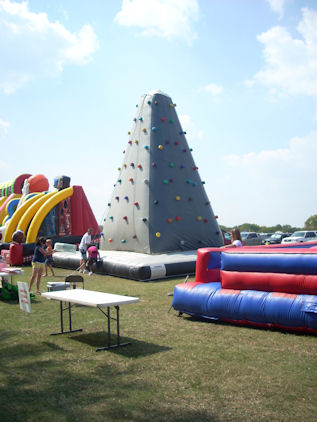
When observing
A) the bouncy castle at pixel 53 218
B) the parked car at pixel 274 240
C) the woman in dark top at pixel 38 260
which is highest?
the bouncy castle at pixel 53 218

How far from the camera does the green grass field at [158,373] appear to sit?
3527 mm

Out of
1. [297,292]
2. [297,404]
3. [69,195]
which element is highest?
[69,195]

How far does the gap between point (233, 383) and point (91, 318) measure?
12.0 feet

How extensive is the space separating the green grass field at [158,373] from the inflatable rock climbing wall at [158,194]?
644 centimetres

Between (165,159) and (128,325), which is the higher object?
(165,159)

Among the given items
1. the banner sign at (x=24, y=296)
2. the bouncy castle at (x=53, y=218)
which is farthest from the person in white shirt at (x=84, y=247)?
the banner sign at (x=24, y=296)

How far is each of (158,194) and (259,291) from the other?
752 centimetres

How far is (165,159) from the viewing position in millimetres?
13828

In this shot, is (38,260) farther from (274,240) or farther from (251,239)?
(274,240)

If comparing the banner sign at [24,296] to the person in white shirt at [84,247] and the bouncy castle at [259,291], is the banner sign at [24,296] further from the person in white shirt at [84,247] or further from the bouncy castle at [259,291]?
the person in white shirt at [84,247]

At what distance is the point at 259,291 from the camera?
6.24 m

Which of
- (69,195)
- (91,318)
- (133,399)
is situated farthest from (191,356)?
(69,195)

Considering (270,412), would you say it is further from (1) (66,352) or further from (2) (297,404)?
(1) (66,352)

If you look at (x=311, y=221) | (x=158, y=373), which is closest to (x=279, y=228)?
(x=311, y=221)
